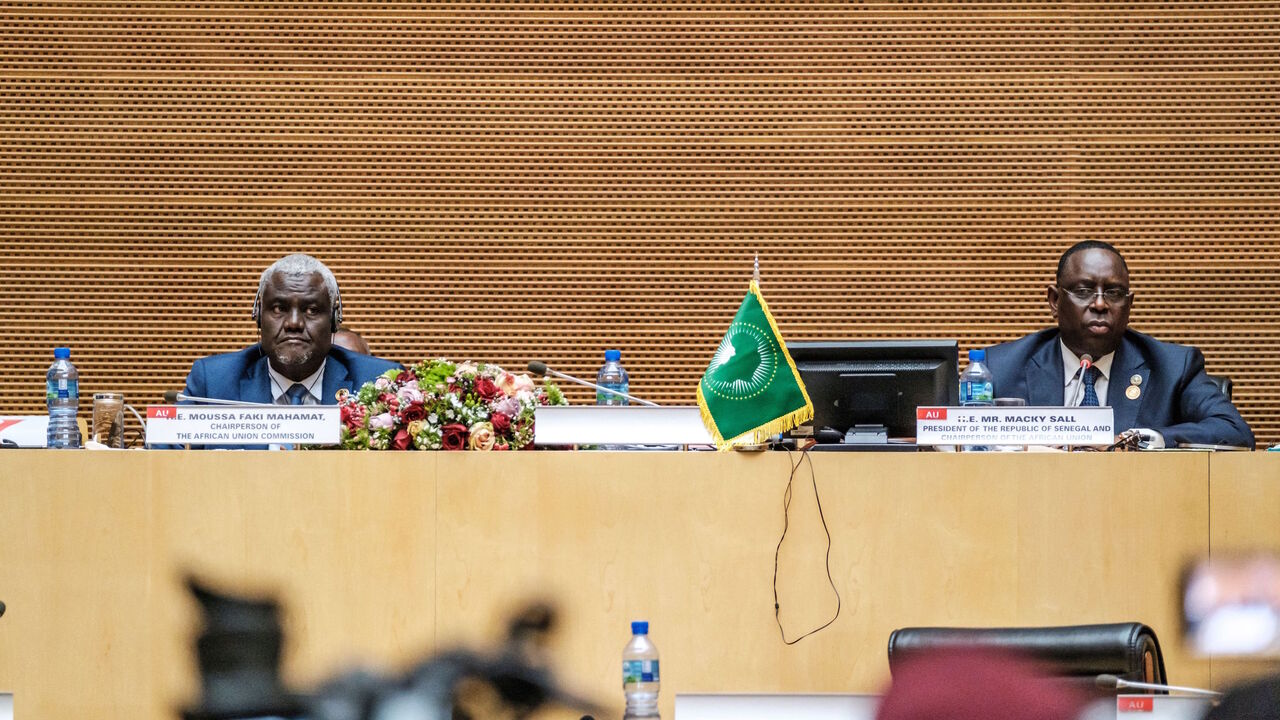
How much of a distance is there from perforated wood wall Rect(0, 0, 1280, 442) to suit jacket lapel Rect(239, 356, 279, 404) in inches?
42.5

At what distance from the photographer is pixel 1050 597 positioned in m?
2.74

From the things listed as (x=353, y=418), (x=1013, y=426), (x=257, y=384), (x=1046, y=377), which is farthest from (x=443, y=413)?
(x=1046, y=377)

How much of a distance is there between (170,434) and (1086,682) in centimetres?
201

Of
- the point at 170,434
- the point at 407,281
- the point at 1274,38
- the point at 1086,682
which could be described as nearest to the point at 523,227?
the point at 407,281

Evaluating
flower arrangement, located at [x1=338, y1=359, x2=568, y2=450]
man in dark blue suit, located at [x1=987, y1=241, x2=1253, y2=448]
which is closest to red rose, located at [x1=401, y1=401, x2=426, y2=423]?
flower arrangement, located at [x1=338, y1=359, x2=568, y2=450]

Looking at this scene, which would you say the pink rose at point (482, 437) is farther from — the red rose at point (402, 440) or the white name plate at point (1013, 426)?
the white name plate at point (1013, 426)

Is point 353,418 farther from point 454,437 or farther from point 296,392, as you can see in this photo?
point 296,392

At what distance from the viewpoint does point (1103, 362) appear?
3881mm

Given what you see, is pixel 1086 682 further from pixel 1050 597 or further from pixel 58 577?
pixel 58 577

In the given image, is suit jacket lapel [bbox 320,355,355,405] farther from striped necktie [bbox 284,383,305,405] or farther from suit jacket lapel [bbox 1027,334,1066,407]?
suit jacket lapel [bbox 1027,334,1066,407]

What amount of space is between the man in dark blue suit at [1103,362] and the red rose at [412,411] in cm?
180

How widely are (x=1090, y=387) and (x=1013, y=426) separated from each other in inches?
43.6

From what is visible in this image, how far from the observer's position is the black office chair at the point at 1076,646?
1.90 m

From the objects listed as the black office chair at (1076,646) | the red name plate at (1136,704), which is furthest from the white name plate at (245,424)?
the red name plate at (1136,704)
